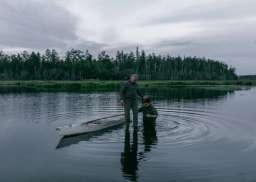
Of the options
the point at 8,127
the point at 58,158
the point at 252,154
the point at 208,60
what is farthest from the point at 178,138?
the point at 208,60

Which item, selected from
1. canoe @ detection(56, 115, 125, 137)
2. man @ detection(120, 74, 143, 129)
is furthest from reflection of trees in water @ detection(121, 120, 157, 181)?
canoe @ detection(56, 115, 125, 137)

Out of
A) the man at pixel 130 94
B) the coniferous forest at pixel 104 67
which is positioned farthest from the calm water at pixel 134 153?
the coniferous forest at pixel 104 67

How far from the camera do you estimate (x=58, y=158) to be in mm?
14039

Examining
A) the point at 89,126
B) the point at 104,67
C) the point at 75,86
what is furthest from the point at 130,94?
the point at 104,67

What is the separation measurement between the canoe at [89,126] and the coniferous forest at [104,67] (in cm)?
11170

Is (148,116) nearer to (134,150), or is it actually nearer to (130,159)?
(134,150)

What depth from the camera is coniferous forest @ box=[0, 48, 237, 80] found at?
136 metres

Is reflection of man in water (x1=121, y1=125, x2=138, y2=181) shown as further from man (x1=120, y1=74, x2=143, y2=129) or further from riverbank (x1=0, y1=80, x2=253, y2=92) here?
riverbank (x1=0, y1=80, x2=253, y2=92)

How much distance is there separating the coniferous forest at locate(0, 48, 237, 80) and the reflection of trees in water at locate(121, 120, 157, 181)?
11385 cm

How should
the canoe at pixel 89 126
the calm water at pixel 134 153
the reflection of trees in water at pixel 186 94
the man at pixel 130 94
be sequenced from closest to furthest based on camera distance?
the calm water at pixel 134 153 < the canoe at pixel 89 126 < the man at pixel 130 94 < the reflection of trees in water at pixel 186 94

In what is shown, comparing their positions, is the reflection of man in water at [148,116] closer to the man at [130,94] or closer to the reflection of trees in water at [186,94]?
the man at [130,94]

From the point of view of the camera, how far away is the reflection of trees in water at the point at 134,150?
12127 mm

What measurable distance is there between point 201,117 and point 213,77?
144 meters

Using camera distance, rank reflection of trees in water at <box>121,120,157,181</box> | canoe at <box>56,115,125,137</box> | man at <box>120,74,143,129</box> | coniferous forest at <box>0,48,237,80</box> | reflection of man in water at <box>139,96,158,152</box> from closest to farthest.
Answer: reflection of trees in water at <box>121,120,157,181</box>, canoe at <box>56,115,125,137</box>, man at <box>120,74,143,129</box>, reflection of man in water at <box>139,96,158,152</box>, coniferous forest at <box>0,48,237,80</box>
